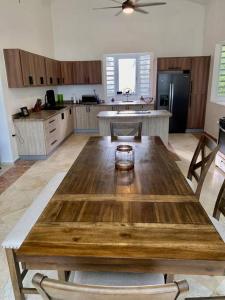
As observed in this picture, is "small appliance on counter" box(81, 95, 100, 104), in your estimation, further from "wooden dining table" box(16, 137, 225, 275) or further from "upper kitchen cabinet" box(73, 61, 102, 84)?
"wooden dining table" box(16, 137, 225, 275)

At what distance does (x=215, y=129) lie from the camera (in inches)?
212

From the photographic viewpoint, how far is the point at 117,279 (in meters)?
1.12

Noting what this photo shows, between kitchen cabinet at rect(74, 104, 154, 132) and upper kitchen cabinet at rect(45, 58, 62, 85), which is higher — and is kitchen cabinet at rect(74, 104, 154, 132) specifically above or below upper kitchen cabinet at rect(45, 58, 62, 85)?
below

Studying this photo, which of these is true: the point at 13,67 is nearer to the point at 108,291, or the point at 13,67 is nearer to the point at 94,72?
the point at 94,72

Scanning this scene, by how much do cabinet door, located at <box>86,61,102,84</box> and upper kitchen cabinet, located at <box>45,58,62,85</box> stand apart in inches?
32.1

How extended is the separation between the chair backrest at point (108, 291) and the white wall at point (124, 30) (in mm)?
6555

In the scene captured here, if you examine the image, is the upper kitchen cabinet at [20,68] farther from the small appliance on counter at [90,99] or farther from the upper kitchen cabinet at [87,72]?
the small appliance on counter at [90,99]

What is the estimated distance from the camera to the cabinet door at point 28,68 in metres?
4.05

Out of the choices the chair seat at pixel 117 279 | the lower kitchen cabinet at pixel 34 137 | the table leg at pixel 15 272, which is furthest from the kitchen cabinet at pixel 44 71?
the chair seat at pixel 117 279

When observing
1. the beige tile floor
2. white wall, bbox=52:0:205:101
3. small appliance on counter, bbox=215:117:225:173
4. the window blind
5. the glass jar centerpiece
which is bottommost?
the beige tile floor

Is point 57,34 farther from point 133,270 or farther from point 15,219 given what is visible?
point 133,270

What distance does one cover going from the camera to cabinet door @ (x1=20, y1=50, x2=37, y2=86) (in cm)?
405

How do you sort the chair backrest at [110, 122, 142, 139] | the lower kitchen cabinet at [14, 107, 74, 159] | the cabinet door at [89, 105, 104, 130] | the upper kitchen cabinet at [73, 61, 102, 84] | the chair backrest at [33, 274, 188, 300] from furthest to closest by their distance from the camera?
1. the cabinet door at [89, 105, 104, 130]
2. the upper kitchen cabinet at [73, 61, 102, 84]
3. the lower kitchen cabinet at [14, 107, 74, 159]
4. the chair backrest at [110, 122, 142, 139]
5. the chair backrest at [33, 274, 188, 300]

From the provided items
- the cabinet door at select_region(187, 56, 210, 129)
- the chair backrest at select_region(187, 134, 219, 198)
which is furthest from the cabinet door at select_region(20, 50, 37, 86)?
the cabinet door at select_region(187, 56, 210, 129)
